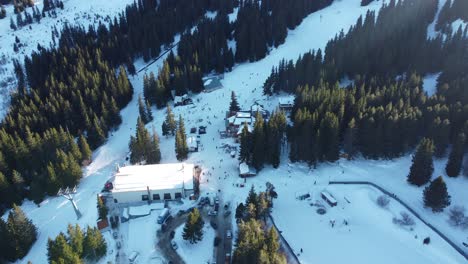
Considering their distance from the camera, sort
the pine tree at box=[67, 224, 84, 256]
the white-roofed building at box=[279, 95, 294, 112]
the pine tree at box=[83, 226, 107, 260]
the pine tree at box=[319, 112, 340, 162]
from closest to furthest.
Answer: the pine tree at box=[67, 224, 84, 256] < the pine tree at box=[83, 226, 107, 260] < the pine tree at box=[319, 112, 340, 162] < the white-roofed building at box=[279, 95, 294, 112]

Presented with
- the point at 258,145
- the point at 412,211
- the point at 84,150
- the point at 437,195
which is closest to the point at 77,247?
the point at 84,150

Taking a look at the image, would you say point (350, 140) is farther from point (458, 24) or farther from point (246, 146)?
point (458, 24)

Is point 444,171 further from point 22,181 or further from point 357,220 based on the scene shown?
point 22,181

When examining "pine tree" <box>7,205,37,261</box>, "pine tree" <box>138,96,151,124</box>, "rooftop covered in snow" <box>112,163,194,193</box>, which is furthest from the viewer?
"pine tree" <box>138,96,151,124</box>

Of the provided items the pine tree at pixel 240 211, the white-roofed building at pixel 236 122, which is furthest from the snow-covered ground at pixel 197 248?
the white-roofed building at pixel 236 122

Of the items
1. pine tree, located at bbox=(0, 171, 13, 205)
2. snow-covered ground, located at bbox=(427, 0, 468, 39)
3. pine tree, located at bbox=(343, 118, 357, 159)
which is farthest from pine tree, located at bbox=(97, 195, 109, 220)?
snow-covered ground, located at bbox=(427, 0, 468, 39)

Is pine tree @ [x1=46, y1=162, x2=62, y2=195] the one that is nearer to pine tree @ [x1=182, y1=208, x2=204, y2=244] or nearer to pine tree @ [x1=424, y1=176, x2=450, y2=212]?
pine tree @ [x1=182, y1=208, x2=204, y2=244]

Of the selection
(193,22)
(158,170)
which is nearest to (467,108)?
(158,170)
